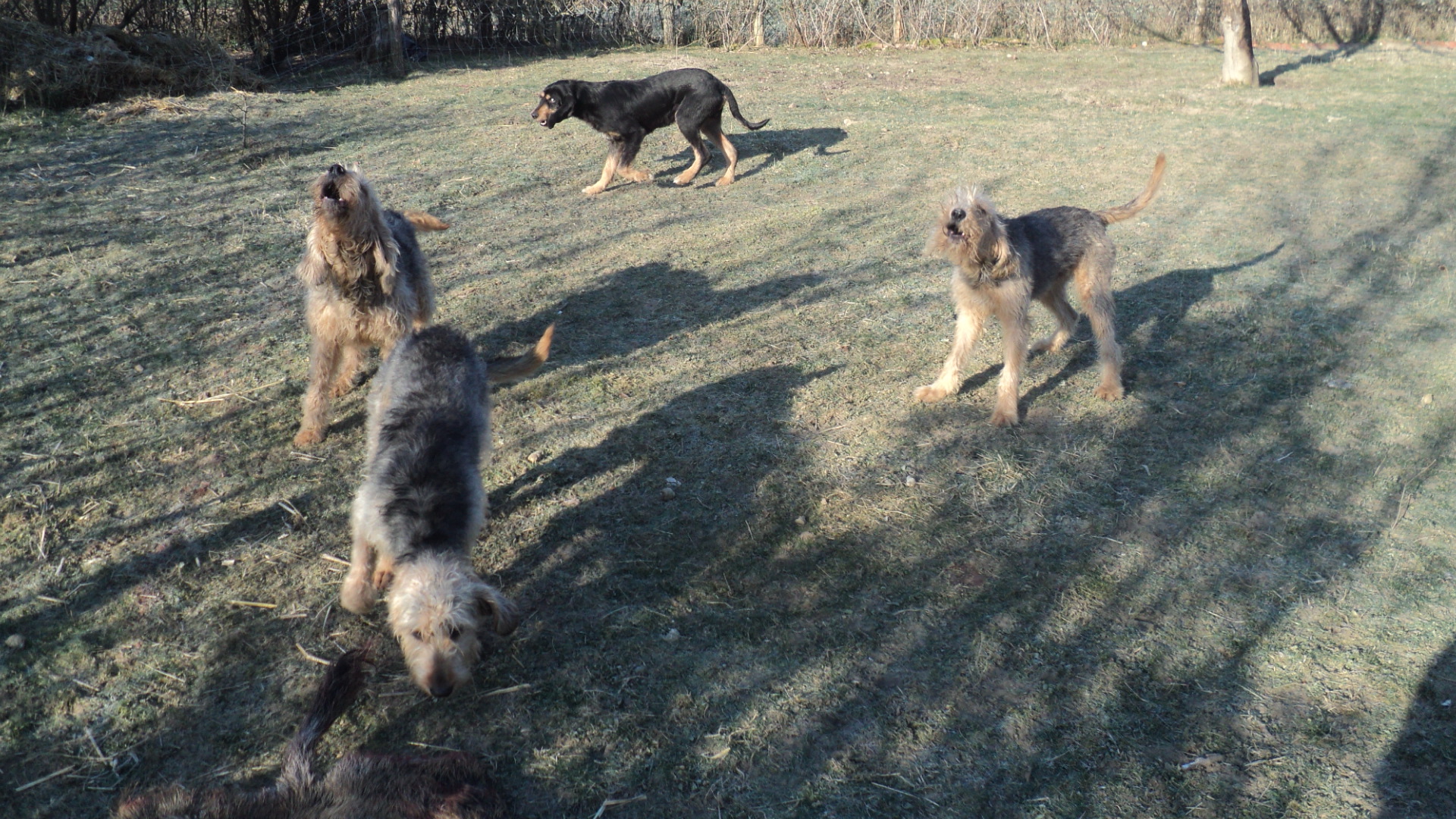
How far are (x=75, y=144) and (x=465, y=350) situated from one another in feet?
29.9

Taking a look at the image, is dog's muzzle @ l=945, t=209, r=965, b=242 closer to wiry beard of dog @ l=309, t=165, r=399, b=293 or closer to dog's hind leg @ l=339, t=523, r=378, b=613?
wiry beard of dog @ l=309, t=165, r=399, b=293

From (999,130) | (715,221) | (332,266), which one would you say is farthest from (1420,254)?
(332,266)

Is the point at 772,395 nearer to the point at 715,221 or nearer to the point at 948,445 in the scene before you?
the point at 948,445

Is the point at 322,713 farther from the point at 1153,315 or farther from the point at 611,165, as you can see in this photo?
the point at 611,165

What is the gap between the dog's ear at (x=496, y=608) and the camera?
3.44 metres

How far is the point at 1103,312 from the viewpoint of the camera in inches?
236

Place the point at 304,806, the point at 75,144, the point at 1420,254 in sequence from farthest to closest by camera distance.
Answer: the point at 75,144
the point at 1420,254
the point at 304,806

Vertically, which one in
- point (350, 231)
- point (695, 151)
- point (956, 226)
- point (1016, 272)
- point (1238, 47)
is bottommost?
point (1016, 272)

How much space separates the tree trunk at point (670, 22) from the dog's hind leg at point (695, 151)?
977 centimetres

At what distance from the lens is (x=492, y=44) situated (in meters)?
18.1

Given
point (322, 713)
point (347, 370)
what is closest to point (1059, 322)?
point (347, 370)

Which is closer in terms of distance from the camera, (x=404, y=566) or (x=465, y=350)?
(x=404, y=566)

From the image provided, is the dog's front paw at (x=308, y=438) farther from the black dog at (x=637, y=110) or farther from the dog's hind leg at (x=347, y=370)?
the black dog at (x=637, y=110)

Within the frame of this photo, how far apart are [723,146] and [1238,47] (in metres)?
11.0
